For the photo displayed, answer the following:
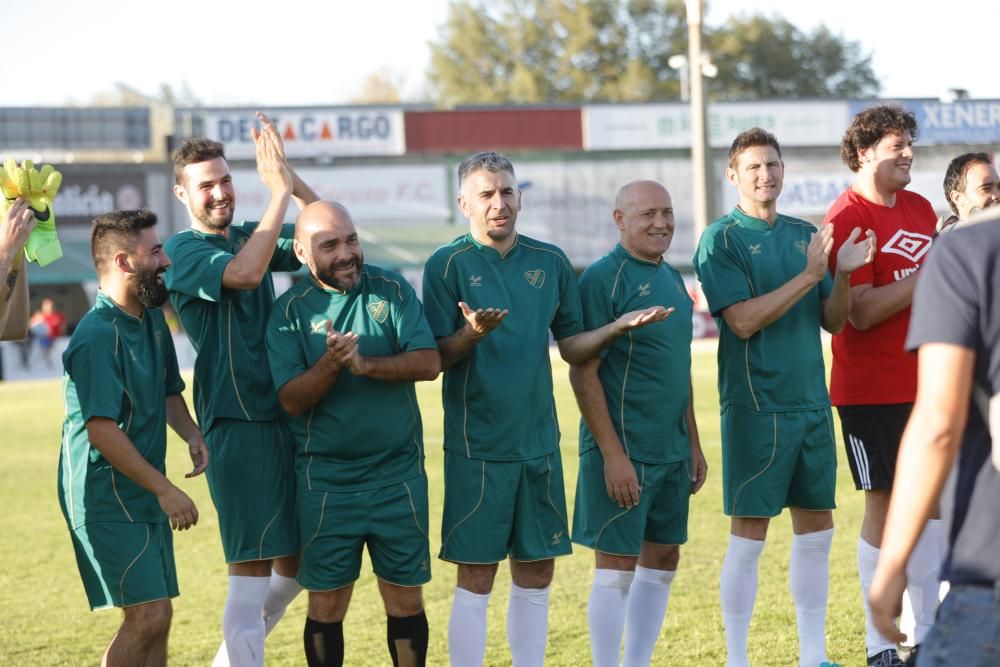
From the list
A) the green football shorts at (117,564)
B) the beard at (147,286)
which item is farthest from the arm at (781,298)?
the green football shorts at (117,564)

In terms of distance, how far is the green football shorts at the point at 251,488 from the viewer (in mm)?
5258

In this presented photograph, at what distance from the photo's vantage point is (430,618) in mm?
7438

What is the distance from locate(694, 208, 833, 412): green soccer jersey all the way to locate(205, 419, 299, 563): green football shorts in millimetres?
2013

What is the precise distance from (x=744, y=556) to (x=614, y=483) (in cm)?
75

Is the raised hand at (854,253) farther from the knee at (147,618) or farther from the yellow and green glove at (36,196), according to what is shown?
the yellow and green glove at (36,196)

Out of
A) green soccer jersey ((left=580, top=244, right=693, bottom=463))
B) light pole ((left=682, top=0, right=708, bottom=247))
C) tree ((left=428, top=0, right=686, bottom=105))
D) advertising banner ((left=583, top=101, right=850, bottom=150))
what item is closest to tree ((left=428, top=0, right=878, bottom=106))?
tree ((left=428, top=0, right=686, bottom=105))

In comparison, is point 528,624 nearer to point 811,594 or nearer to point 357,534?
point 357,534

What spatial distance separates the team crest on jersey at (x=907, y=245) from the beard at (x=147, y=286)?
10.5 ft

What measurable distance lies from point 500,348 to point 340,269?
0.75 m

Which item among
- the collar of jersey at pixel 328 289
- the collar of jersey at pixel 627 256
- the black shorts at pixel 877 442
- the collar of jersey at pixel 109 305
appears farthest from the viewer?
the black shorts at pixel 877 442

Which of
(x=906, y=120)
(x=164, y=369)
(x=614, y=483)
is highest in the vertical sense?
(x=906, y=120)

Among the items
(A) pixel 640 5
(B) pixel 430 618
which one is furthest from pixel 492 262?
(A) pixel 640 5

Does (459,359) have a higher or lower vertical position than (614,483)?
higher

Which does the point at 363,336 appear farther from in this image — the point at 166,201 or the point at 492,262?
the point at 166,201
